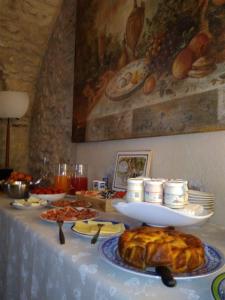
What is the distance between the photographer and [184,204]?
0.90 m

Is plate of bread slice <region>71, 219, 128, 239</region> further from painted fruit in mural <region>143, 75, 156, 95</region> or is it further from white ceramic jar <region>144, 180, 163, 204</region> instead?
painted fruit in mural <region>143, 75, 156, 95</region>

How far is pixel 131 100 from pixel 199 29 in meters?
0.57

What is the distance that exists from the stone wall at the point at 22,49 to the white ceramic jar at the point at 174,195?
234 cm

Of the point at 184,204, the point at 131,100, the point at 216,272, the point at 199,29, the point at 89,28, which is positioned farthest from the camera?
the point at 89,28

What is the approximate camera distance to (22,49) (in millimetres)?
→ 2816

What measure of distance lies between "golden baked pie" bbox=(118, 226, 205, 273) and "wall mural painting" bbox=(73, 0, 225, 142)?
2.17 feet

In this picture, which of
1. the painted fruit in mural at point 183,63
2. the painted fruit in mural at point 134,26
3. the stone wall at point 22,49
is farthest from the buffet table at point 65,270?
the stone wall at point 22,49

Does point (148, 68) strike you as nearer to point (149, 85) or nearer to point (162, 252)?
point (149, 85)

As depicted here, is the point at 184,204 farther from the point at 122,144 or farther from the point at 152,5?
the point at 152,5

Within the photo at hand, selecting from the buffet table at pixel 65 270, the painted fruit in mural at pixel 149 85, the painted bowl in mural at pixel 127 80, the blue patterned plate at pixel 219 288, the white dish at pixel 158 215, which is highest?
the painted bowl in mural at pixel 127 80

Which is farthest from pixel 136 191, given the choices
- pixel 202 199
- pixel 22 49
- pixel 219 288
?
pixel 22 49

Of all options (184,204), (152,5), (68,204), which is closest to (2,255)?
(68,204)

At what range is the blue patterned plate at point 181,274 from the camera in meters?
0.60

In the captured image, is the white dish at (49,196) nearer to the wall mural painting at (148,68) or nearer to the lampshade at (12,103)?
the wall mural painting at (148,68)
